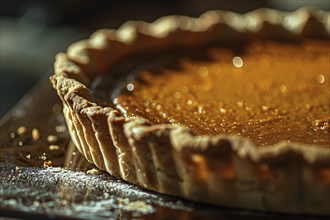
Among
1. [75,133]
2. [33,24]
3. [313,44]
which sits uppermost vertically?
[33,24]

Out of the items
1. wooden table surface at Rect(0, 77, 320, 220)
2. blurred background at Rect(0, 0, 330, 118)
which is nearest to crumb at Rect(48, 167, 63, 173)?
wooden table surface at Rect(0, 77, 320, 220)

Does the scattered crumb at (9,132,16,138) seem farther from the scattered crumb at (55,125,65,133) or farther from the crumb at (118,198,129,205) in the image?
the crumb at (118,198,129,205)

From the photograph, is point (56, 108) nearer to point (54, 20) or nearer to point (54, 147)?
point (54, 147)

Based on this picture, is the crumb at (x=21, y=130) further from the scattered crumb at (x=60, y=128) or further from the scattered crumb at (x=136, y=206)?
the scattered crumb at (x=136, y=206)

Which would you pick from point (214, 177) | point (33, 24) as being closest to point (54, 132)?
point (214, 177)

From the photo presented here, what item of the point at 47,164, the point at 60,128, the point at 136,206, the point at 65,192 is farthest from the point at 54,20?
the point at 136,206

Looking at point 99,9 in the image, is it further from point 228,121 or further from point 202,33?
point 228,121

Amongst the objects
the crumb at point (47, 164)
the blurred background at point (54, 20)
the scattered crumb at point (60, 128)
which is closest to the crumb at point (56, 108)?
the scattered crumb at point (60, 128)
